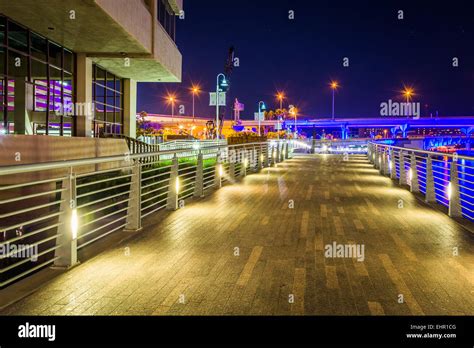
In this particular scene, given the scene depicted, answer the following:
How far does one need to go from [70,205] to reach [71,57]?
16761 mm

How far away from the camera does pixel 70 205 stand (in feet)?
18.5

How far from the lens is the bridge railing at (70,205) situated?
17.5ft

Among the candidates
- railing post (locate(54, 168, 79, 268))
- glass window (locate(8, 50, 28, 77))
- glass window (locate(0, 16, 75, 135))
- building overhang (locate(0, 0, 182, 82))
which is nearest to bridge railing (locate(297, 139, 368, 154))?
building overhang (locate(0, 0, 182, 82))

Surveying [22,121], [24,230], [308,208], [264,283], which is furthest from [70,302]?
[22,121]

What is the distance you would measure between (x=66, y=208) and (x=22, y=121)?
49.7ft

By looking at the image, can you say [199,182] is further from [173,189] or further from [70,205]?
[70,205]

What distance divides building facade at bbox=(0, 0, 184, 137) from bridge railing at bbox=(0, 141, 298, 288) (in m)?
3.35

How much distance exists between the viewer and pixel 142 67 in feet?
80.4

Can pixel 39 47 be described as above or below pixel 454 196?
above

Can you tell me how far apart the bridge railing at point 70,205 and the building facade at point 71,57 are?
11.0 ft

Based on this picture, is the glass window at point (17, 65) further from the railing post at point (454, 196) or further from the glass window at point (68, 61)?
the railing post at point (454, 196)

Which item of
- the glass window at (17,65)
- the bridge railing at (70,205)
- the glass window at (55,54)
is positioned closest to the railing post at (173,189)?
the bridge railing at (70,205)

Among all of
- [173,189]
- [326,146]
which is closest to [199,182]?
[173,189]
